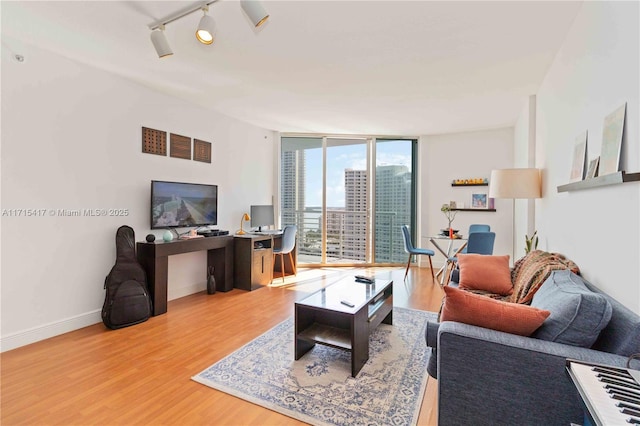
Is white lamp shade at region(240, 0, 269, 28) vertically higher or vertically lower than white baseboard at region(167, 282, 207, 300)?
higher

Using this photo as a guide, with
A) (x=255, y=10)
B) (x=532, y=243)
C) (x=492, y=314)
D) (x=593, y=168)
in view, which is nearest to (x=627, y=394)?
(x=492, y=314)

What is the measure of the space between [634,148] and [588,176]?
55cm

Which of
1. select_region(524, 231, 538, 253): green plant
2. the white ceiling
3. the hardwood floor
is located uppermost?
the white ceiling

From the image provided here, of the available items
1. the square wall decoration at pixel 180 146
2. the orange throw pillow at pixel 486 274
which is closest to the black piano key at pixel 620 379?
the orange throw pillow at pixel 486 274

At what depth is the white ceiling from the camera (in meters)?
2.13

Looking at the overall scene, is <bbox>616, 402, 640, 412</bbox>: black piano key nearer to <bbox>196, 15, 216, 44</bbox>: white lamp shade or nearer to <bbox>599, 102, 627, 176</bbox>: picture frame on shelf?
<bbox>599, 102, 627, 176</bbox>: picture frame on shelf

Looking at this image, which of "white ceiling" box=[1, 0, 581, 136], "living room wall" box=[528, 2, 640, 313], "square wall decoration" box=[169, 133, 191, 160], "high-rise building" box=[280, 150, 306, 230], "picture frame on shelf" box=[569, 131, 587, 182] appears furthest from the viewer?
"high-rise building" box=[280, 150, 306, 230]

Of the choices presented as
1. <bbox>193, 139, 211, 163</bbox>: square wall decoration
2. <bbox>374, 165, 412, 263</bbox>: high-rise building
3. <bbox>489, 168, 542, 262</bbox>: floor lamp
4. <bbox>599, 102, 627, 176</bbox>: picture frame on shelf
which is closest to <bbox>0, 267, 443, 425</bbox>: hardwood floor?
<bbox>489, 168, 542, 262</bbox>: floor lamp

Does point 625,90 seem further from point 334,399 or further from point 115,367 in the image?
point 115,367

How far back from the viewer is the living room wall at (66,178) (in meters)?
2.61

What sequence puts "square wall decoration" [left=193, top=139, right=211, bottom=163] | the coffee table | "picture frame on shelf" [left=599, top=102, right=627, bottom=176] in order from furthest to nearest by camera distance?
1. "square wall decoration" [left=193, top=139, right=211, bottom=163]
2. the coffee table
3. "picture frame on shelf" [left=599, top=102, right=627, bottom=176]

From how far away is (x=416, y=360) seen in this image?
2.43 m

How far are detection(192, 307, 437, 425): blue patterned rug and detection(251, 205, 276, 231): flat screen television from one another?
2541 millimetres

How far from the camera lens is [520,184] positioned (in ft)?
10.4
